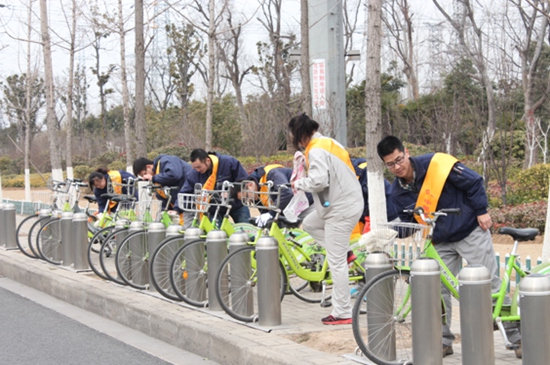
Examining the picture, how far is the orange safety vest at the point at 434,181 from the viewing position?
5754 mm

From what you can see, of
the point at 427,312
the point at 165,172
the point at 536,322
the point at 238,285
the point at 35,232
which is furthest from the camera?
the point at 35,232

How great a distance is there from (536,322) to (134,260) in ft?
19.5

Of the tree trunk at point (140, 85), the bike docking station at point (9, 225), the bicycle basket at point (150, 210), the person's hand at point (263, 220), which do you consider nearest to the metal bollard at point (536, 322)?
the person's hand at point (263, 220)

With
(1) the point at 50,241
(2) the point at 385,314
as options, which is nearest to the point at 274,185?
(2) the point at 385,314

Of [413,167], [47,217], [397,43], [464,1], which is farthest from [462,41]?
[413,167]

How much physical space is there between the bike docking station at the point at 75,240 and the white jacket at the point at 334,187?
199 inches

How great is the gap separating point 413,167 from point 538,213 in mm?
8693

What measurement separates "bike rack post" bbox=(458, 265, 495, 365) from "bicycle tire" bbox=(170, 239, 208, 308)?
376cm

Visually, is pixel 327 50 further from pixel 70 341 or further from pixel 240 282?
pixel 70 341

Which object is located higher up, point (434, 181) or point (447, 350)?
point (434, 181)

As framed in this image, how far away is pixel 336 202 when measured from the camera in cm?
694

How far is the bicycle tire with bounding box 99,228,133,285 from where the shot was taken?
9.92 metres

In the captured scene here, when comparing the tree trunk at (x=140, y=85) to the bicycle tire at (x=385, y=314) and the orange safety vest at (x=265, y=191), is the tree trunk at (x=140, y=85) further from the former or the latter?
the bicycle tire at (x=385, y=314)

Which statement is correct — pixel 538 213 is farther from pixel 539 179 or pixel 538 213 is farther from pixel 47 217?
pixel 47 217
